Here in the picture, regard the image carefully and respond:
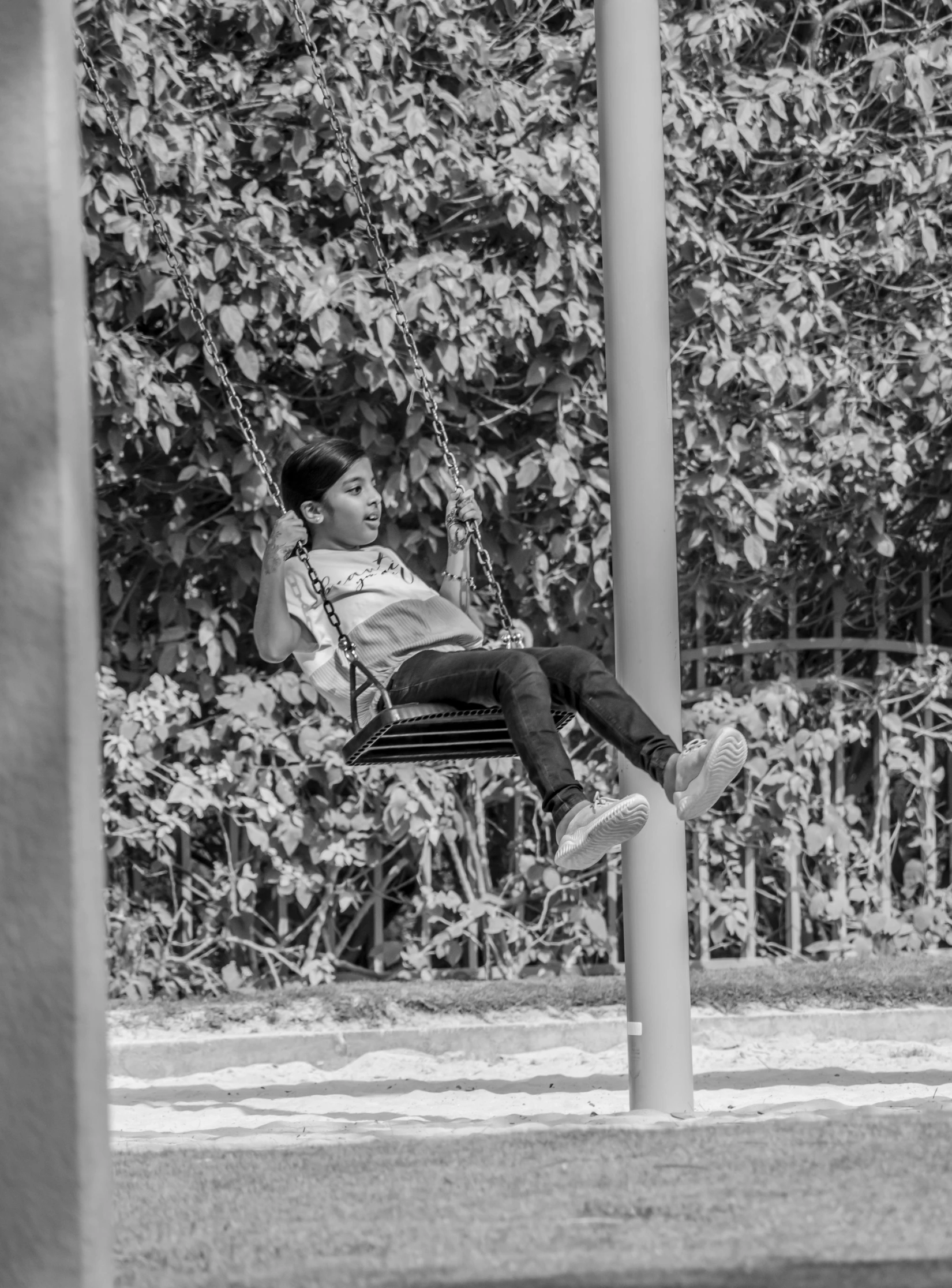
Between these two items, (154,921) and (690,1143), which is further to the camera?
(154,921)

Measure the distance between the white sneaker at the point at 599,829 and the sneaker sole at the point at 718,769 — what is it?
0.13m

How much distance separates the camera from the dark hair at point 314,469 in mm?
5336

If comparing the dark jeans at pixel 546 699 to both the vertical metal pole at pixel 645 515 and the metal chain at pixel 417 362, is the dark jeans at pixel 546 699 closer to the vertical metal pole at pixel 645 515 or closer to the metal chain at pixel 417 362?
the metal chain at pixel 417 362

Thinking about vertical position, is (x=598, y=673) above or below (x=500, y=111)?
below

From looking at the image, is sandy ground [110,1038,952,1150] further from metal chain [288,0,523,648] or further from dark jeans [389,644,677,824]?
metal chain [288,0,523,648]

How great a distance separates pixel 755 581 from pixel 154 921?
271cm

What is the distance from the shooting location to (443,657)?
4.94m

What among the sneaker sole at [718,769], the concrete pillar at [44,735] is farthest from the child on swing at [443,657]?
the concrete pillar at [44,735]

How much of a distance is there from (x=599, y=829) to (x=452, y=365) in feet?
9.60

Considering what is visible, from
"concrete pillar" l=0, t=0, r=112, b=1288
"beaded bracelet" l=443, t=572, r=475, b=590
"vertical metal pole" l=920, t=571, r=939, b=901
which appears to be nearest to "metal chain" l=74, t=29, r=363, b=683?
"beaded bracelet" l=443, t=572, r=475, b=590

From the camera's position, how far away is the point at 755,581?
770 cm

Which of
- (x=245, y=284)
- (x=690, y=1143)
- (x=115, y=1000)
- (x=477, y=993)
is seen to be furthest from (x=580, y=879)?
(x=690, y=1143)

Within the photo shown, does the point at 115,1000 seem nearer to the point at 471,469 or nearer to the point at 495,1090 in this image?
the point at 495,1090

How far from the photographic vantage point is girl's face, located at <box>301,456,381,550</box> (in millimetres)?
5359
